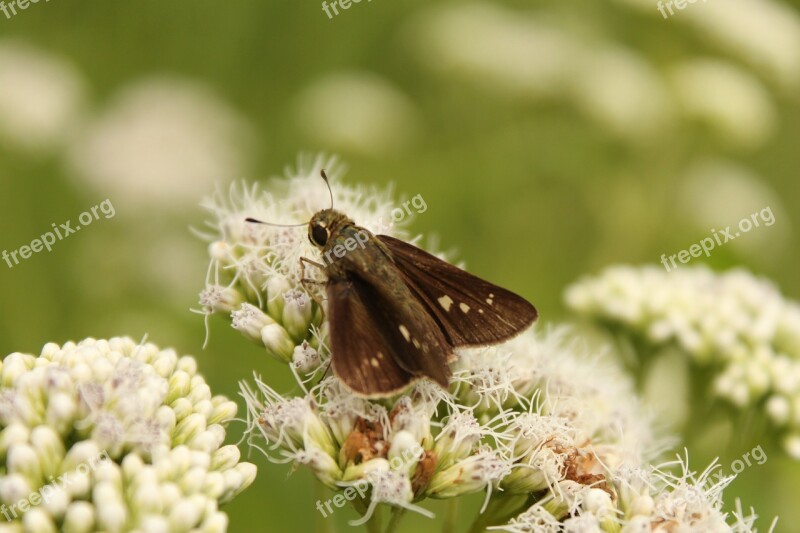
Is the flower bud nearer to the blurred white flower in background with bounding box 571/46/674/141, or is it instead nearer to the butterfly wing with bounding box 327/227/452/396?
the butterfly wing with bounding box 327/227/452/396

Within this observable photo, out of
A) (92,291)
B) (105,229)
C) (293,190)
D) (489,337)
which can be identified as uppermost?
(105,229)

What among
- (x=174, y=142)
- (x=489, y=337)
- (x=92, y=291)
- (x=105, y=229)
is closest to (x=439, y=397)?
(x=489, y=337)

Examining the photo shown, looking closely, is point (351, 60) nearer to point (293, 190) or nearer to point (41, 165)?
point (41, 165)

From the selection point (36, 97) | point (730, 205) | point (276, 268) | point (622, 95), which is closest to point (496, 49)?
point (622, 95)
